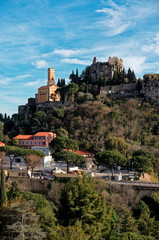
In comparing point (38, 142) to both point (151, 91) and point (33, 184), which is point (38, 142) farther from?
point (151, 91)

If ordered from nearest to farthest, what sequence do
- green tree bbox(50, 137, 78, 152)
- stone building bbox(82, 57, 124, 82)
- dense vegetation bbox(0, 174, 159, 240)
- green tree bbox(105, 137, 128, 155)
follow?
1. dense vegetation bbox(0, 174, 159, 240)
2. green tree bbox(105, 137, 128, 155)
3. green tree bbox(50, 137, 78, 152)
4. stone building bbox(82, 57, 124, 82)

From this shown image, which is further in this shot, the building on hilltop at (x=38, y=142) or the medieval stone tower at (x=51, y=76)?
the medieval stone tower at (x=51, y=76)

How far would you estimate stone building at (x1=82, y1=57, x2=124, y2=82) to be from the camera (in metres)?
74.8

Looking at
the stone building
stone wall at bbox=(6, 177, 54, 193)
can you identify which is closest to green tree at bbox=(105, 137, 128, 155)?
stone wall at bbox=(6, 177, 54, 193)

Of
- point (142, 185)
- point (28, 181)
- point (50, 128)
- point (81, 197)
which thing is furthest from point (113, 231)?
point (50, 128)

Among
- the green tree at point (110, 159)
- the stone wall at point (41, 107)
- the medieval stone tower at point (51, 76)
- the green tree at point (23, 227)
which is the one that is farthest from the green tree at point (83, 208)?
the medieval stone tower at point (51, 76)

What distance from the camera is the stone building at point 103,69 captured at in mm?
74750

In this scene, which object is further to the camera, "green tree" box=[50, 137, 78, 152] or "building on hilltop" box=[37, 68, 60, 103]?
"building on hilltop" box=[37, 68, 60, 103]

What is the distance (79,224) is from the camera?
Answer: 19453mm

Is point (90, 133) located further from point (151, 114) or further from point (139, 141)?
point (151, 114)

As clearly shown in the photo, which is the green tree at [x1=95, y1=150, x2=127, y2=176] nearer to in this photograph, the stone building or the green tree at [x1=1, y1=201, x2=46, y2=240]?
the green tree at [x1=1, y1=201, x2=46, y2=240]

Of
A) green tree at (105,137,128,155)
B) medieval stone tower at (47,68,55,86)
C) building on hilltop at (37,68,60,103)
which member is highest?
medieval stone tower at (47,68,55,86)

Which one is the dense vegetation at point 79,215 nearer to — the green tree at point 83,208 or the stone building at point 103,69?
the green tree at point 83,208

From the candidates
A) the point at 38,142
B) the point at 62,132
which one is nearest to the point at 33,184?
the point at 38,142
